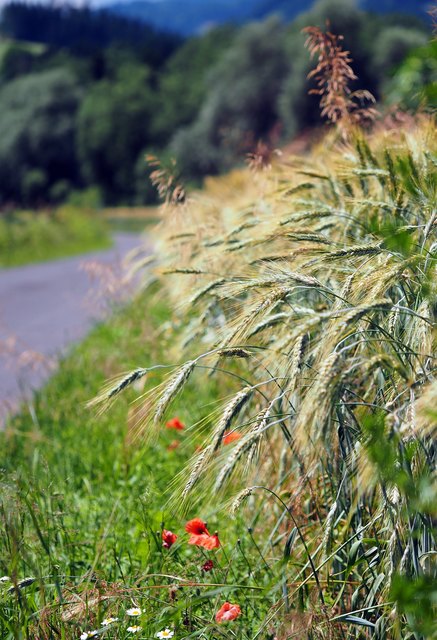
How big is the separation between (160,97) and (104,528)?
246 feet

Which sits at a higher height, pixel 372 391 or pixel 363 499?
pixel 372 391

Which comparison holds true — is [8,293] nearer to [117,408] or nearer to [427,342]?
[117,408]

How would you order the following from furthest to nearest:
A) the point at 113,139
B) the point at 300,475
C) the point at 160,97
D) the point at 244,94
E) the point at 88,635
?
the point at 160,97, the point at 113,139, the point at 244,94, the point at 300,475, the point at 88,635

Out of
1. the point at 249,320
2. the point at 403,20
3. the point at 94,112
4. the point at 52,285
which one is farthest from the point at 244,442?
the point at 94,112

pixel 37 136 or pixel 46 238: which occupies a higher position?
pixel 37 136

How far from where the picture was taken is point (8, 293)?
1352cm

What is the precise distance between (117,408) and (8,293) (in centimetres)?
922

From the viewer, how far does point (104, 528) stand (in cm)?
314

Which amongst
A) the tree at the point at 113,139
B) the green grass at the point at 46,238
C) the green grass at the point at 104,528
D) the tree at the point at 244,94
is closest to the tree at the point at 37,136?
the tree at the point at 113,139

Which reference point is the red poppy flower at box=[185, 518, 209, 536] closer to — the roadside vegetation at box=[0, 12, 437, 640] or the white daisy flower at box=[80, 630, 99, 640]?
the roadside vegetation at box=[0, 12, 437, 640]

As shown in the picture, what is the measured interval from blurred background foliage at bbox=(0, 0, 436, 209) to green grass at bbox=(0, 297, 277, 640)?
1.53m

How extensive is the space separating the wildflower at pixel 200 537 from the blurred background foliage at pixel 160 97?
1.39 m

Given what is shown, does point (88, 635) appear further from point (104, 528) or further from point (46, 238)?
Answer: point (46, 238)

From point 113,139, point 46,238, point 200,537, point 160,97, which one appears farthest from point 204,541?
point 160,97
